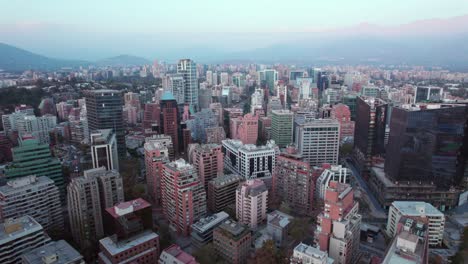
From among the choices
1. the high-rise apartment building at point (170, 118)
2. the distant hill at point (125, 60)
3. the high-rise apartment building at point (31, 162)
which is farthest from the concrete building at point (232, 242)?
the distant hill at point (125, 60)

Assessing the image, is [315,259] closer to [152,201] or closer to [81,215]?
[81,215]

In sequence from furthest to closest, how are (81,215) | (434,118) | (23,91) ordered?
1. (23,91)
2. (434,118)
3. (81,215)

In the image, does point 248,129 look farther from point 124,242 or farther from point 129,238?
point 124,242

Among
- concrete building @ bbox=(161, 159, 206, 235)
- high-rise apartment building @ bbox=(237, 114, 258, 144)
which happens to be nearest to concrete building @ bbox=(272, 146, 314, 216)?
concrete building @ bbox=(161, 159, 206, 235)

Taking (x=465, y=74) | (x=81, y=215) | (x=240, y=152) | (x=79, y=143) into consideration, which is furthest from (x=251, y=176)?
(x=465, y=74)

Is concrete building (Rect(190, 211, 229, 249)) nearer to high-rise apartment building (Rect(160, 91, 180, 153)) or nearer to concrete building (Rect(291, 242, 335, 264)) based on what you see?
concrete building (Rect(291, 242, 335, 264))

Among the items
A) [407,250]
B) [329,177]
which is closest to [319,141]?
[329,177]

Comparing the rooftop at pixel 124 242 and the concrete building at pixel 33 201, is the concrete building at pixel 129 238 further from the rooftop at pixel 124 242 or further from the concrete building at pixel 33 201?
the concrete building at pixel 33 201
